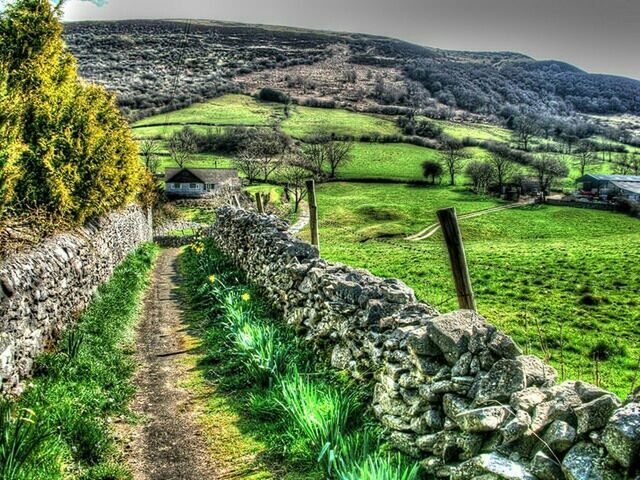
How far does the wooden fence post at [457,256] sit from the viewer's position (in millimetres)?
6961

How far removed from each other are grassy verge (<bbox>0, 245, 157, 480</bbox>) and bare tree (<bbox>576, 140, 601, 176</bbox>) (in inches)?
4810

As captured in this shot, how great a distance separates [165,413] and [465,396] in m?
4.65

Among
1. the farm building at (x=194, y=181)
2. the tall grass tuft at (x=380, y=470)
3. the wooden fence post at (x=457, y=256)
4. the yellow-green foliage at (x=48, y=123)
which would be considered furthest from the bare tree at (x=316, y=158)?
the tall grass tuft at (x=380, y=470)

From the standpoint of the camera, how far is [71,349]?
917 cm

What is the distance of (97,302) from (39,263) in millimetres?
4308

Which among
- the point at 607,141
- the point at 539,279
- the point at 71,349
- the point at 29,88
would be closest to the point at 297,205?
the point at 539,279

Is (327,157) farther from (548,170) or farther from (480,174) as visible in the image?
(548,170)

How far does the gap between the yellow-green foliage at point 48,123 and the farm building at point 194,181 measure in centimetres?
7453

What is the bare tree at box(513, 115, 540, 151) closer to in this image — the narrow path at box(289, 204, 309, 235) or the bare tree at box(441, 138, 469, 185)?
the bare tree at box(441, 138, 469, 185)

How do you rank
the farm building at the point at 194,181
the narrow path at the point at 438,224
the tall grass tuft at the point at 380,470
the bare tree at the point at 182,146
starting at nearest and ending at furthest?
1. the tall grass tuft at the point at 380,470
2. the narrow path at the point at 438,224
3. the farm building at the point at 194,181
4. the bare tree at the point at 182,146

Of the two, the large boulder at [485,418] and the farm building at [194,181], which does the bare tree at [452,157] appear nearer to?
the farm building at [194,181]

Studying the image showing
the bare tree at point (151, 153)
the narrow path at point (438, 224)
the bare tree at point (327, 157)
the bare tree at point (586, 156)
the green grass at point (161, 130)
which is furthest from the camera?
the bare tree at point (586, 156)

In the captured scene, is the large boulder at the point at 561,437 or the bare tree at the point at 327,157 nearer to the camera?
the large boulder at the point at 561,437

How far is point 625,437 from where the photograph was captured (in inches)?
143
